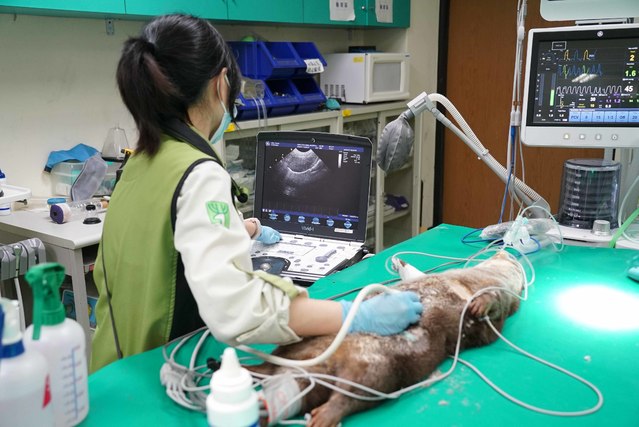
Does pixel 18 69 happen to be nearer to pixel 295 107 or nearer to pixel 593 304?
pixel 295 107

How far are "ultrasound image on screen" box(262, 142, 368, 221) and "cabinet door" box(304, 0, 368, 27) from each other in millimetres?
1497

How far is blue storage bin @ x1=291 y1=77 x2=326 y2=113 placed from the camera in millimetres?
3143

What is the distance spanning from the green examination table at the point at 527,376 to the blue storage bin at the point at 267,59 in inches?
63.7

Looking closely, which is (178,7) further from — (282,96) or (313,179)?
(313,179)

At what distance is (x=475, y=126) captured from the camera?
13.9 feet

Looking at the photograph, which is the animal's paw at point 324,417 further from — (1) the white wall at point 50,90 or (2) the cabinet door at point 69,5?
(1) the white wall at point 50,90

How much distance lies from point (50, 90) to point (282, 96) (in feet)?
3.57

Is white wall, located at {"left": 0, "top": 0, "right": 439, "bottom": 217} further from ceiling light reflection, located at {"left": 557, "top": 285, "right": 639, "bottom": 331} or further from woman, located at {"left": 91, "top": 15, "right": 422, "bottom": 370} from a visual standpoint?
ceiling light reflection, located at {"left": 557, "top": 285, "right": 639, "bottom": 331}

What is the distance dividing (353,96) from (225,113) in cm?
232

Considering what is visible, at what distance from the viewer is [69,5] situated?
215cm

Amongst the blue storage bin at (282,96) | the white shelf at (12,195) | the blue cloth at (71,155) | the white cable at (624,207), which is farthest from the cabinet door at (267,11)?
the white cable at (624,207)

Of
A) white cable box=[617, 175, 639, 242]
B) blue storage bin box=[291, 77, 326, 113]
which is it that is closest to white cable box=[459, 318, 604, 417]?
white cable box=[617, 175, 639, 242]

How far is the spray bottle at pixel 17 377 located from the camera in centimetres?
75

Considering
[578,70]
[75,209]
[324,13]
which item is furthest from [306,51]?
[578,70]
